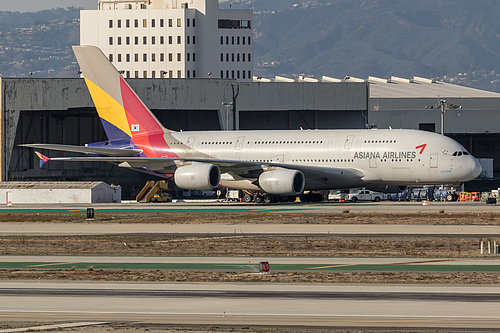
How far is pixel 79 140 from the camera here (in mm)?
112875

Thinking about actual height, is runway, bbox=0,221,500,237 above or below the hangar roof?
below

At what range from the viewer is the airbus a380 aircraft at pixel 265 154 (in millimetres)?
65438

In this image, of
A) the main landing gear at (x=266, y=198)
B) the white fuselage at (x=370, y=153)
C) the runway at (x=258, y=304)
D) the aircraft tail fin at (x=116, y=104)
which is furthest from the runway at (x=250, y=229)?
the aircraft tail fin at (x=116, y=104)

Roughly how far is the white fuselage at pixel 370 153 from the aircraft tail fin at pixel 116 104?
6.46 metres

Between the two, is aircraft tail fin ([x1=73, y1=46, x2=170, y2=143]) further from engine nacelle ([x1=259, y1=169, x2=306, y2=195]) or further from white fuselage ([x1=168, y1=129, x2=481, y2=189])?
engine nacelle ([x1=259, y1=169, x2=306, y2=195])

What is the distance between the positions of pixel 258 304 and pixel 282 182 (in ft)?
140

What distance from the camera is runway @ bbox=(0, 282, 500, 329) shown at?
69.7 ft

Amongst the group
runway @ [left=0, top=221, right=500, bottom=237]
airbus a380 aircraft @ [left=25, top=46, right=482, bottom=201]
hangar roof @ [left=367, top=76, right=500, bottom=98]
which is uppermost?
hangar roof @ [left=367, top=76, right=500, bottom=98]

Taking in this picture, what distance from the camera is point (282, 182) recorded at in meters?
65.9

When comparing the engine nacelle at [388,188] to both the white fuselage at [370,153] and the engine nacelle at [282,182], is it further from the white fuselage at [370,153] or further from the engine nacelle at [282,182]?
the engine nacelle at [282,182]

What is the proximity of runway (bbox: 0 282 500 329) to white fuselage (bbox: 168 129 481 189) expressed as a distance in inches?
1558

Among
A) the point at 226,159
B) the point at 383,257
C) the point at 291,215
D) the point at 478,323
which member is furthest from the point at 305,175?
the point at 478,323

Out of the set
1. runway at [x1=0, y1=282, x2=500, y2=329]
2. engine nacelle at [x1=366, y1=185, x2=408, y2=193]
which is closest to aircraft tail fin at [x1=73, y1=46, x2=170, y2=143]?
engine nacelle at [x1=366, y1=185, x2=408, y2=193]

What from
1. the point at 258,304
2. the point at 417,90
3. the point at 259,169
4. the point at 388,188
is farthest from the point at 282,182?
the point at 417,90
